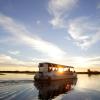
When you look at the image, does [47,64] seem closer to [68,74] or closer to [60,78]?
[60,78]

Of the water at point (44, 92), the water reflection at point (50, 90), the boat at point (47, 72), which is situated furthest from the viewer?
the boat at point (47, 72)

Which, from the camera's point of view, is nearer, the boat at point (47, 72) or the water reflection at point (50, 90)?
the water reflection at point (50, 90)

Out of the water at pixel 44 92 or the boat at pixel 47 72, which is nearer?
the water at pixel 44 92

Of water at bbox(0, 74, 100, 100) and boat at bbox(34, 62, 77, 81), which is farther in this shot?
boat at bbox(34, 62, 77, 81)

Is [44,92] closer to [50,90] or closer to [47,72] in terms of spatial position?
[50,90]

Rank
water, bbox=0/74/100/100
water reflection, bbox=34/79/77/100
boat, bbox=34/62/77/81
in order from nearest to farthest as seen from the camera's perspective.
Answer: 1. water, bbox=0/74/100/100
2. water reflection, bbox=34/79/77/100
3. boat, bbox=34/62/77/81

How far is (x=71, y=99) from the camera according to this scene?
26562mm

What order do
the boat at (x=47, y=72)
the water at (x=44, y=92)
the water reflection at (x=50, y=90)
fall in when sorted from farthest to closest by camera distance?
the boat at (x=47, y=72), the water reflection at (x=50, y=90), the water at (x=44, y=92)

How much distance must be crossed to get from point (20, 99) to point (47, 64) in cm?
3715

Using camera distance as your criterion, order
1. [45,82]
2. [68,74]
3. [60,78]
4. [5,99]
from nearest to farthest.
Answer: [5,99] < [45,82] < [60,78] < [68,74]

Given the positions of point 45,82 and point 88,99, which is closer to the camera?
point 88,99

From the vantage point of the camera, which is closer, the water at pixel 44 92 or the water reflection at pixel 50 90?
the water at pixel 44 92

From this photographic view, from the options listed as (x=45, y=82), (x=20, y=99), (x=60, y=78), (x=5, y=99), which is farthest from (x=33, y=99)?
(x=60, y=78)

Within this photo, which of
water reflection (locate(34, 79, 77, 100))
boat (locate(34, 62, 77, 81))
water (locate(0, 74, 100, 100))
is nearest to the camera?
water (locate(0, 74, 100, 100))
